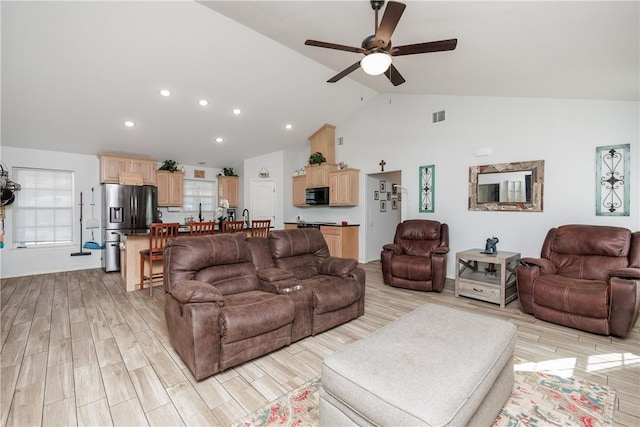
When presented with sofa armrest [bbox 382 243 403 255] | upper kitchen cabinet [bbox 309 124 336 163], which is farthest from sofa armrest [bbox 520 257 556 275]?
upper kitchen cabinet [bbox 309 124 336 163]

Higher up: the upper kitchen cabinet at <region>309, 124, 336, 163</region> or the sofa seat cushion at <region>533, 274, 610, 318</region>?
the upper kitchen cabinet at <region>309, 124, 336, 163</region>

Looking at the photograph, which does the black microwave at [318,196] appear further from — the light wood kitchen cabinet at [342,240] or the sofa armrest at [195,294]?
the sofa armrest at [195,294]

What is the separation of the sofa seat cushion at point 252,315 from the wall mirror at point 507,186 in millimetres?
3783

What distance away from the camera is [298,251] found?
3438 millimetres

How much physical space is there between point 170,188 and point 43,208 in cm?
236

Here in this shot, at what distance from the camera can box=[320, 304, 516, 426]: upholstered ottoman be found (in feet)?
3.90

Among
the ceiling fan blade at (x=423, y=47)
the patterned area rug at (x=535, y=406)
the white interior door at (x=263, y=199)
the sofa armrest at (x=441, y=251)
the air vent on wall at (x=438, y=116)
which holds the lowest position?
the patterned area rug at (x=535, y=406)

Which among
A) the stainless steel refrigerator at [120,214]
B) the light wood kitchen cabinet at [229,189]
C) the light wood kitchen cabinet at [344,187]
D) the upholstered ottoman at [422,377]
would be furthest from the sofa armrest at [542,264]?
the light wood kitchen cabinet at [229,189]

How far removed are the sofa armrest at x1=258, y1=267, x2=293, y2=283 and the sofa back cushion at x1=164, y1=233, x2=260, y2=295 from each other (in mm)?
91

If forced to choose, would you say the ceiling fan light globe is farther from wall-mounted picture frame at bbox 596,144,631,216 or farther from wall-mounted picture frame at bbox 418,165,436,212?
wall-mounted picture frame at bbox 596,144,631,216

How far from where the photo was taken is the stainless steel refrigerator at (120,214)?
5.75 metres

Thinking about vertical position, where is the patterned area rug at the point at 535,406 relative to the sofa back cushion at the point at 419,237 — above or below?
below

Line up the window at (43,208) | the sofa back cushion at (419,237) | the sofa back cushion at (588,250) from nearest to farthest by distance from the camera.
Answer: the sofa back cushion at (588,250), the sofa back cushion at (419,237), the window at (43,208)

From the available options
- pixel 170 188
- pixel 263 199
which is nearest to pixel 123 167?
pixel 170 188
